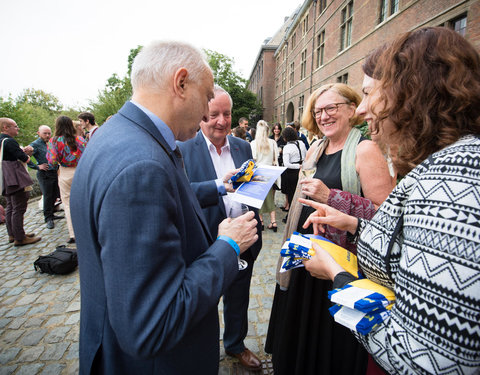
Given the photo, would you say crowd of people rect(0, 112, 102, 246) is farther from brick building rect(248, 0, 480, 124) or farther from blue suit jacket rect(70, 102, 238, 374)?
brick building rect(248, 0, 480, 124)

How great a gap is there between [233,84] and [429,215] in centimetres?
3772

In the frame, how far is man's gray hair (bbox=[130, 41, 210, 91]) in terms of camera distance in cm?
106

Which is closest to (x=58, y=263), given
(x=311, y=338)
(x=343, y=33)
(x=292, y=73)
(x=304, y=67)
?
(x=311, y=338)

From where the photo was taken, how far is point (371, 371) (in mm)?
1252

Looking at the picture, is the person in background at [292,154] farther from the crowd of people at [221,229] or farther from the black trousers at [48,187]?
the black trousers at [48,187]

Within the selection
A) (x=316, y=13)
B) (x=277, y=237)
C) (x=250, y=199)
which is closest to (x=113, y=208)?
(x=250, y=199)

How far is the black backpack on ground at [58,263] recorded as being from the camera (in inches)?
153

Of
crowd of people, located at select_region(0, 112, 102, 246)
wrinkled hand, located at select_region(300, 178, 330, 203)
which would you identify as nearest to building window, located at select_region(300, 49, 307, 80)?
crowd of people, located at select_region(0, 112, 102, 246)

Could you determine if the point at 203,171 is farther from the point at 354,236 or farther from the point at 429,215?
the point at 429,215

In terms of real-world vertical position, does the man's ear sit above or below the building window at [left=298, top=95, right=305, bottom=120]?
below

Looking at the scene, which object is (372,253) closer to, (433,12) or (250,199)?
(250,199)

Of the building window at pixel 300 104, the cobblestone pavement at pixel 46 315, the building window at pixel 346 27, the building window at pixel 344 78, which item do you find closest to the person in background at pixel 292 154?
the cobblestone pavement at pixel 46 315

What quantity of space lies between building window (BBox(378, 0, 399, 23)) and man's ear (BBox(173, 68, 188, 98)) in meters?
14.1

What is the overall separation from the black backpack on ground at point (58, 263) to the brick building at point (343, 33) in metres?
5.22
